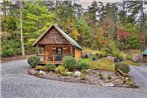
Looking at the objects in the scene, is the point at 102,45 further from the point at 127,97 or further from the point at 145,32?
the point at 127,97

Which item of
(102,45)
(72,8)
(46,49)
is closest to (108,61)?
(46,49)

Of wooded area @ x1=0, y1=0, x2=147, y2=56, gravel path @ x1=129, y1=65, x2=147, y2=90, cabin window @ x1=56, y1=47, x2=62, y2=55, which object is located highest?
wooded area @ x1=0, y1=0, x2=147, y2=56

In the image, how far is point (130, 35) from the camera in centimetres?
4872

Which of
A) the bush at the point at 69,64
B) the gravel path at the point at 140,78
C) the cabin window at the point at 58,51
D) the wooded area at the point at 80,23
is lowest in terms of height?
the gravel path at the point at 140,78

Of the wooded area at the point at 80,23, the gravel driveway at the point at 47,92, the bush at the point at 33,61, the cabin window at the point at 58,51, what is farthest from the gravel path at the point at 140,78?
the wooded area at the point at 80,23

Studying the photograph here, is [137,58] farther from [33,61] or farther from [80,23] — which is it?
[33,61]

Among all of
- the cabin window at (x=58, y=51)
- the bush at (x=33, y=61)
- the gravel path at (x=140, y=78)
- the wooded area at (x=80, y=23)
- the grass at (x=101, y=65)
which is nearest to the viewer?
the gravel path at (x=140, y=78)

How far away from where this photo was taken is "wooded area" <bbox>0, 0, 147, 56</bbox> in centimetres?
3825

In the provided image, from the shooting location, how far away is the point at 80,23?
4822cm

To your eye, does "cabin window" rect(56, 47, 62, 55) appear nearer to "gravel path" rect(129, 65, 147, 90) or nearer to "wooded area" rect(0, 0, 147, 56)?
"wooded area" rect(0, 0, 147, 56)

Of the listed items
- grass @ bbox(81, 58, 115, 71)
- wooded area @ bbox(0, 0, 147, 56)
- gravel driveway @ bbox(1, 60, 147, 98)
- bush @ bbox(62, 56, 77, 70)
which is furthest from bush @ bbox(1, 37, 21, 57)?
gravel driveway @ bbox(1, 60, 147, 98)

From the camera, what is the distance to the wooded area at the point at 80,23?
38.2 m

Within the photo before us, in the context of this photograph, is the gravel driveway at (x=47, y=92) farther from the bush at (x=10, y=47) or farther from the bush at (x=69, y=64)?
the bush at (x=10, y=47)

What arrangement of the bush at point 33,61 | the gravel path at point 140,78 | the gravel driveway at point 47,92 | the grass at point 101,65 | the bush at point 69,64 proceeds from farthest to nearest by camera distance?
the grass at point 101,65, the bush at point 33,61, the bush at point 69,64, the gravel path at point 140,78, the gravel driveway at point 47,92
